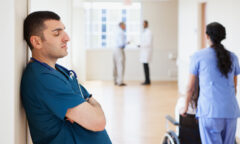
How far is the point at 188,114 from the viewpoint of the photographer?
284 centimetres

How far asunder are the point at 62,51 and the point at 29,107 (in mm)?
284

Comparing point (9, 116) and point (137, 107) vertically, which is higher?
point (9, 116)

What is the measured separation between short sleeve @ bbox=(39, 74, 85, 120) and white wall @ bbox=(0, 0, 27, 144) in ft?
0.37

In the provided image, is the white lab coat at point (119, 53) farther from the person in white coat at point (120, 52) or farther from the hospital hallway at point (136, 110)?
the hospital hallway at point (136, 110)

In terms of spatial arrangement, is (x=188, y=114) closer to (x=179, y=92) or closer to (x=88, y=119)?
(x=88, y=119)

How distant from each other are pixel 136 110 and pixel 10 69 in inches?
204

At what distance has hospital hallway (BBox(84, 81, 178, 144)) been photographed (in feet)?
15.6

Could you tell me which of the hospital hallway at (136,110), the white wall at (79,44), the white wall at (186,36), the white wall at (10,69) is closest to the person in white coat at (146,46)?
the hospital hallway at (136,110)

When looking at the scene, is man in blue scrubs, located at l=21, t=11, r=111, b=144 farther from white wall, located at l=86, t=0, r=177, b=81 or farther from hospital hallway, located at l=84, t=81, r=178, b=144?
white wall, located at l=86, t=0, r=177, b=81

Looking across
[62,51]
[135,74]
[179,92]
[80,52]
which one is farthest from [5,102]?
[135,74]

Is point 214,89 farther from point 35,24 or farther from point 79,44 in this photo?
point 79,44

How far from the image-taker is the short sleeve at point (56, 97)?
1388 millimetres

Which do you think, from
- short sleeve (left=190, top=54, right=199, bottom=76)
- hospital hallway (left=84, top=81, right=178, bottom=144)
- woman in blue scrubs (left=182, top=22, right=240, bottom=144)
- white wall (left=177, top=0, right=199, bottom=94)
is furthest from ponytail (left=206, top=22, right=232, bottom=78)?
white wall (left=177, top=0, right=199, bottom=94)

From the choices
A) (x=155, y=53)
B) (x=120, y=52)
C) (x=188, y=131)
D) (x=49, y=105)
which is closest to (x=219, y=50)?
(x=188, y=131)
